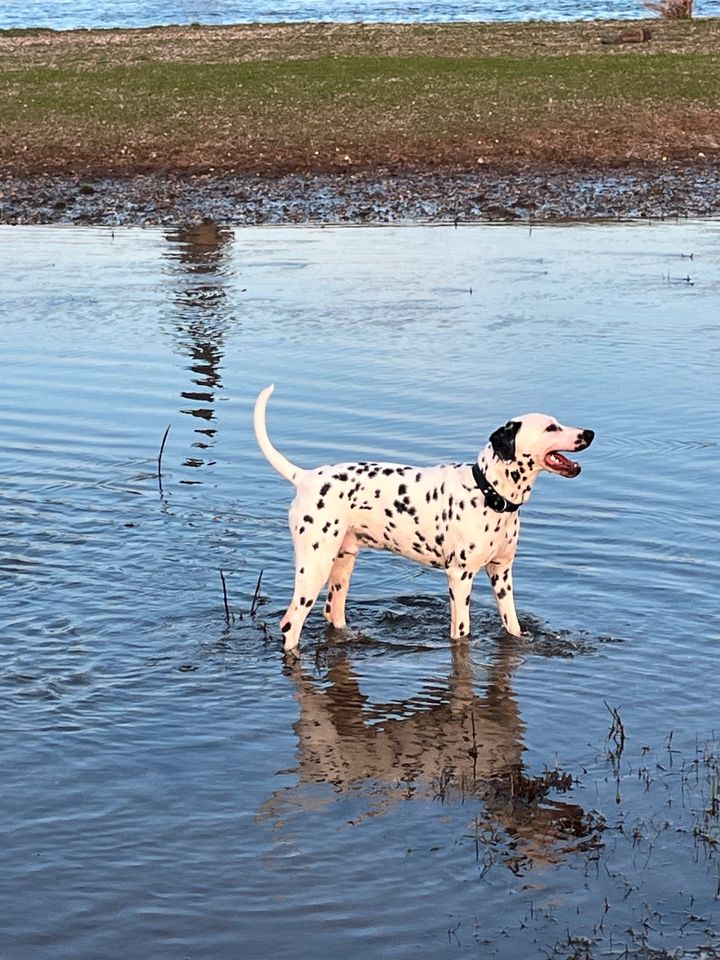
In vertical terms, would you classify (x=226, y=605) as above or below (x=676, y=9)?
below

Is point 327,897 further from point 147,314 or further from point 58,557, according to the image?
point 147,314

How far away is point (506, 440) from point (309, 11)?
4870cm

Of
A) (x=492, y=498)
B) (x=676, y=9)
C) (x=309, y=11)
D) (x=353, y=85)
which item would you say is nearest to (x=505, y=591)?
(x=492, y=498)

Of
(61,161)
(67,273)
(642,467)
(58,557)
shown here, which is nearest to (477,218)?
(67,273)

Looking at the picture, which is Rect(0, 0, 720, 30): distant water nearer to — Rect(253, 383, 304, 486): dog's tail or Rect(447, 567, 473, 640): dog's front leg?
Rect(253, 383, 304, 486): dog's tail

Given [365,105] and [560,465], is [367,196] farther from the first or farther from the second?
[560,465]

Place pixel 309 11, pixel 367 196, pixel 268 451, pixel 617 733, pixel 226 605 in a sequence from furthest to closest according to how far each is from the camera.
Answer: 1. pixel 309 11
2. pixel 367 196
3. pixel 226 605
4. pixel 268 451
5. pixel 617 733

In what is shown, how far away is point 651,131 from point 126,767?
2568 cm

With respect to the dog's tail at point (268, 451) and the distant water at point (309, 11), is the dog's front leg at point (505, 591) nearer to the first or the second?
the dog's tail at point (268, 451)

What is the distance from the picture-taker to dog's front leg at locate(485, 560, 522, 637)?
930cm

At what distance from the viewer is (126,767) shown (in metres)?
7.70

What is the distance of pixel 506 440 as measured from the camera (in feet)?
29.0

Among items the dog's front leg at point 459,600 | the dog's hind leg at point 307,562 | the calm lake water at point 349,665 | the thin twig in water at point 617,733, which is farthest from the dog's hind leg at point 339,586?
the thin twig in water at point 617,733

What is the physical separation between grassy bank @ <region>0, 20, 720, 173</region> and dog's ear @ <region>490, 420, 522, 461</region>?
2175 cm
